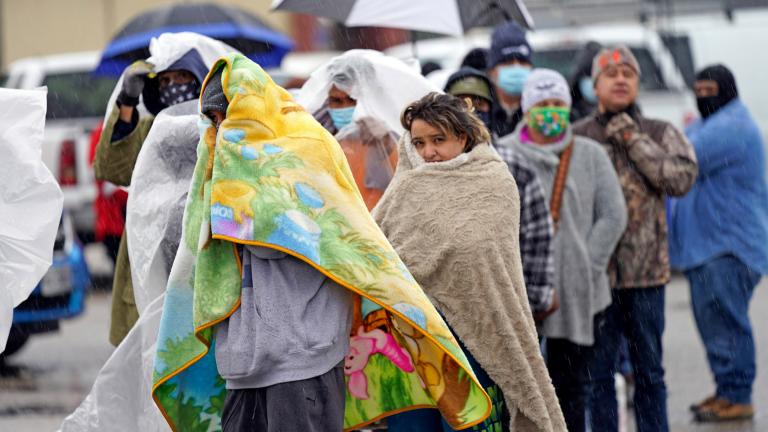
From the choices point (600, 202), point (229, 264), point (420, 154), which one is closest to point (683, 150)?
point (600, 202)

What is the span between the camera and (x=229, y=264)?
16.2 feet

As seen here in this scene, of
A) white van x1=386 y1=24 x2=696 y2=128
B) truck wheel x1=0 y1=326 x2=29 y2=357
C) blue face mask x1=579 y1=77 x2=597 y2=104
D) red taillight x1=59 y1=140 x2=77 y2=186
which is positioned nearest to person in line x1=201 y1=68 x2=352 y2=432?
blue face mask x1=579 y1=77 x2=597 y2=104

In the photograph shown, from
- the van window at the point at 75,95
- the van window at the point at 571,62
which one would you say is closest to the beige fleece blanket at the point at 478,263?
the van window at the point at 571,62

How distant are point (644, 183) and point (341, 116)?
157 cm

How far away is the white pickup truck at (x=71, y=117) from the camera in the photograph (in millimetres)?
15586

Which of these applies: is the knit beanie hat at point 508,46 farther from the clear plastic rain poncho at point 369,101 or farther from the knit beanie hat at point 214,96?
the knit beanie hat at point 214,96

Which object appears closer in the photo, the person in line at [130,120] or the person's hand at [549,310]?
the person in line at [130,120]

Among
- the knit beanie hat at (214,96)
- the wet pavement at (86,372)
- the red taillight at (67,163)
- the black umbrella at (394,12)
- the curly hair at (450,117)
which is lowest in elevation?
the wet pavement at (86,372)

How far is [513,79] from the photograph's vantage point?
8406mm

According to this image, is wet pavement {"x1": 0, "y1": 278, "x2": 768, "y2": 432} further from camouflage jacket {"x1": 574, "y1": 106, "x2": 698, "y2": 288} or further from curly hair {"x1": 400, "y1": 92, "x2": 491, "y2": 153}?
curly hair {"x1": 400, "y1": 92, "x2": 491, "y2": 153}

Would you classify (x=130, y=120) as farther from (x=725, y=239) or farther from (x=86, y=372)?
(x=86, y=372)

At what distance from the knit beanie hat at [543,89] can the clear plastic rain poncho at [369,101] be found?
52cm

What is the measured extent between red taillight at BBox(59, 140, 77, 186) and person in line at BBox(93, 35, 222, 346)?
8941mm

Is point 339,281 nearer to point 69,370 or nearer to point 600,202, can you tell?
point 600,202
